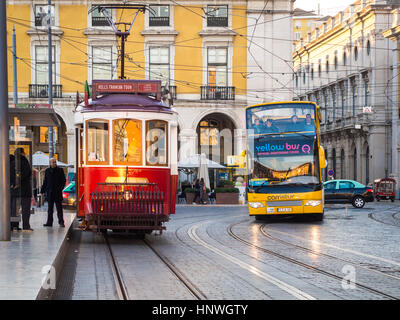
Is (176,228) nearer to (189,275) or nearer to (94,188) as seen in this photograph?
(94,188)

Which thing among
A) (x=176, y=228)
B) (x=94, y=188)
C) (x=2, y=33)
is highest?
(x=2, y=33)

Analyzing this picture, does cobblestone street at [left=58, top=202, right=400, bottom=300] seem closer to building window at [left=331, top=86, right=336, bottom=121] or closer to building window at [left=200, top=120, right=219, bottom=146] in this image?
building window at [left=200, top=120, right=219, bottom=146]

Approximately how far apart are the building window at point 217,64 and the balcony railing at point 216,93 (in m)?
0.34

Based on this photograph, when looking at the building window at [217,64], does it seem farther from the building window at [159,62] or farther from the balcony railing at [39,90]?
the balcony railing at [39,90]

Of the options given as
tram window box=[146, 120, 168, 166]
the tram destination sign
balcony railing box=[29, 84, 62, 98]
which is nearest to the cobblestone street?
tram window box=[146, 120, 168, 166]

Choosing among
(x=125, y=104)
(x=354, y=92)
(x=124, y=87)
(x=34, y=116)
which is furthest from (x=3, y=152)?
(x=354, y=92)

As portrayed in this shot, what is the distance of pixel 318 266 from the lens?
12.8 metres

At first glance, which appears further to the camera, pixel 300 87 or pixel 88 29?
pixel 300 87

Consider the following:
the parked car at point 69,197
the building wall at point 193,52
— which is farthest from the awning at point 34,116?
the building wall at point 193,52

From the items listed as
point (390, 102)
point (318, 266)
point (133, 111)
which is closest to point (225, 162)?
point (390, 102)

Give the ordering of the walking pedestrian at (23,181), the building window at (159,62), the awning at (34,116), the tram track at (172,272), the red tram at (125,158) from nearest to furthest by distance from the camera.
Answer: the tram track at (172,272) → the red tram at (125,158) → the walking pedestrian at (23,181) → the awning at (34,116) → the building window at (159,62)

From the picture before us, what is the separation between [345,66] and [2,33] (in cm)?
5978

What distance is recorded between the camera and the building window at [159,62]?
4622 centimetres

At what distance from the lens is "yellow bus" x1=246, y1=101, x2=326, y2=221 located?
81.5 ft
